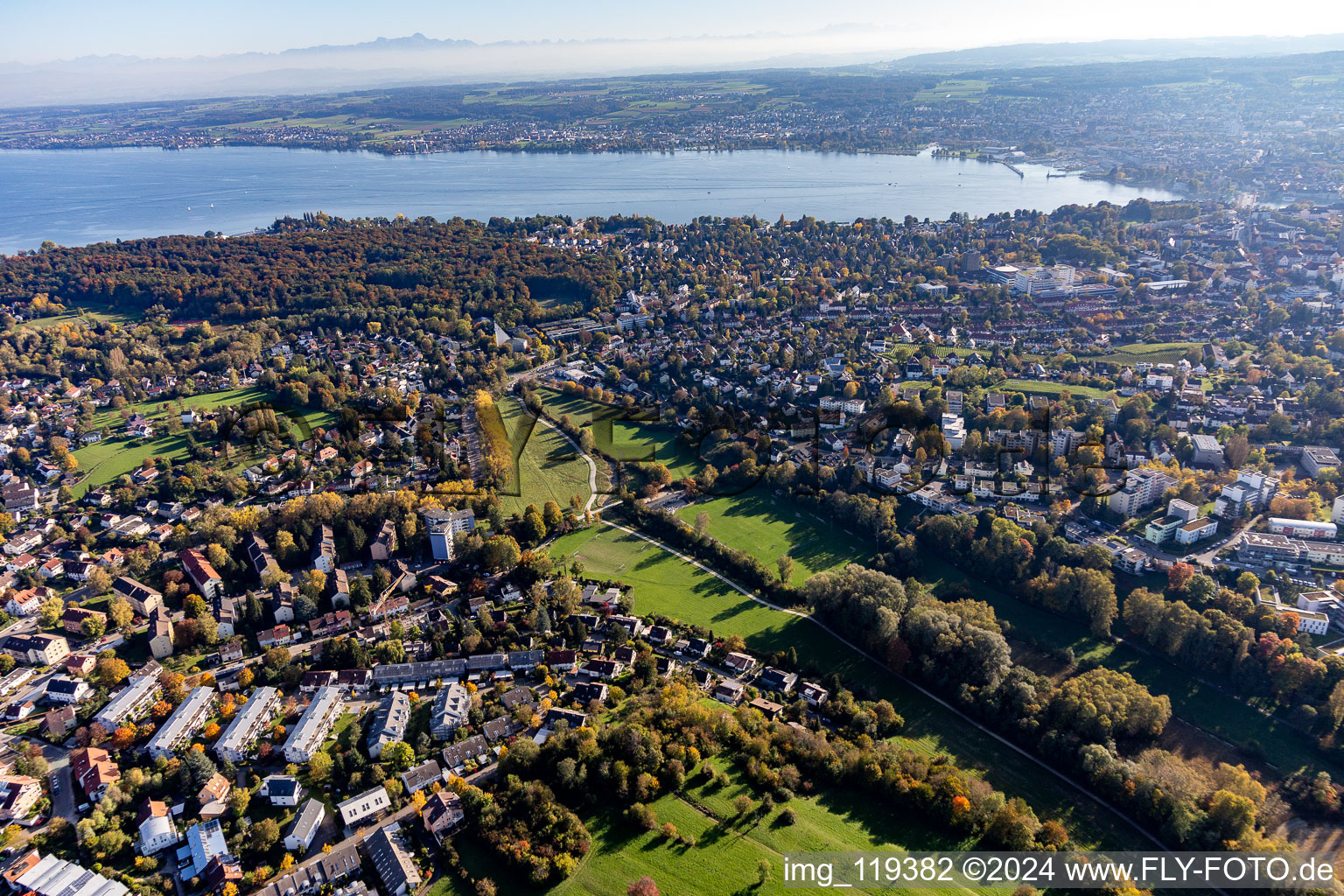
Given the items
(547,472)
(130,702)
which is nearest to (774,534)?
(547,472)

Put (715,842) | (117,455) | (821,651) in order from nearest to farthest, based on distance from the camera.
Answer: (715,842)
(821,651)
(117,455)

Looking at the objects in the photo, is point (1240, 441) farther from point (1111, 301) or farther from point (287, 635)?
point (287, 635)

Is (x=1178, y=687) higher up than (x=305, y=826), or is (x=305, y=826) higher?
(x=305, y=826)

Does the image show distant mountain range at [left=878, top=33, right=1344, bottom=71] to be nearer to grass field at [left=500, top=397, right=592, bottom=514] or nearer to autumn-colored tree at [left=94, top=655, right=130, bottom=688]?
grass field at [left=500, top=397, right=592, bottom=514]

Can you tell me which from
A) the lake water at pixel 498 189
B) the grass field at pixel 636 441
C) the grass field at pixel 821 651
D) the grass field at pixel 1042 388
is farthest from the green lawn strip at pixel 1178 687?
the lake water at pixel 498 189

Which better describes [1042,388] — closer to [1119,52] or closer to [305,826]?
[305,826]

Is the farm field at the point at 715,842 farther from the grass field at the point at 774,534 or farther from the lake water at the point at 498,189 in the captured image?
the lake water at the point at 498,189

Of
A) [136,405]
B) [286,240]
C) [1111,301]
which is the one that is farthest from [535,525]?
[286,240]
